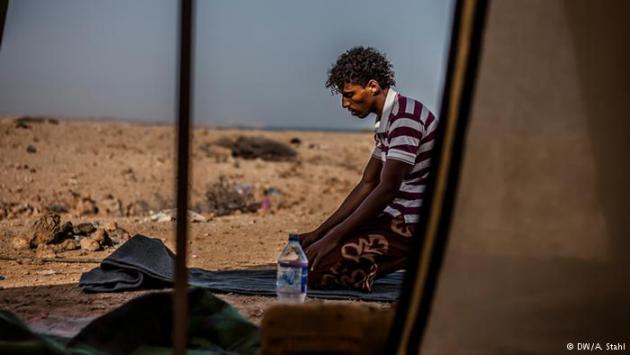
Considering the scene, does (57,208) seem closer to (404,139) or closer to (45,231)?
(45,231)

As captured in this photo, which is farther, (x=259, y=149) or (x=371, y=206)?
(x=259, y=149)

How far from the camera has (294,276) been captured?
4.99 metres

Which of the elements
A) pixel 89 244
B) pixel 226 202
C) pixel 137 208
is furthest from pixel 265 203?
pixel 89 244

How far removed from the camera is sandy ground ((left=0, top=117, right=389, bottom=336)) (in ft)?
18.1

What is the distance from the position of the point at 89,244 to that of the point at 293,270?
3.15 meters

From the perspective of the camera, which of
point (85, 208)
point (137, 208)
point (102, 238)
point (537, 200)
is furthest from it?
point (137, 208)

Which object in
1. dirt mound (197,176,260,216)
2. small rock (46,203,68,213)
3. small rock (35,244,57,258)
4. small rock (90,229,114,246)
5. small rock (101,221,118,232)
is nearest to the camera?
small rock (35,244,57,258)

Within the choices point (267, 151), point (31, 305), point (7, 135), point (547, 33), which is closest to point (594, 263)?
point (547, 33)

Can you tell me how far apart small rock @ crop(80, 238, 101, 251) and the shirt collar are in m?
3.06

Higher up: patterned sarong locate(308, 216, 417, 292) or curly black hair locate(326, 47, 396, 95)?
curly black hair locate(326, 47, 396, 95)

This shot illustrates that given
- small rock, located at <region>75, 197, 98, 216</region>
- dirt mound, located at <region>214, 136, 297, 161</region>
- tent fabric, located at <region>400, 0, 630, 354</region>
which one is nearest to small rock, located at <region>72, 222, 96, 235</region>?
small rock, located at <region>75, 197, 98, 216</region>

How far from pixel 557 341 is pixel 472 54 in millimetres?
981

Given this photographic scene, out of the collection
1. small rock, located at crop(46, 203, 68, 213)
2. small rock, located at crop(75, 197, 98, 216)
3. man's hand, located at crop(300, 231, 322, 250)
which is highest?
man's hand, located at crop(300, 231, 322, 250)

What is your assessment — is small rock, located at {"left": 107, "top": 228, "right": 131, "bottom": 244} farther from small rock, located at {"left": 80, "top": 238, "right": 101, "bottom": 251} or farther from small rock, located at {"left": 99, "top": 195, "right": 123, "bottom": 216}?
small rock, located at {"left": 99, "top": 195, "right": 123, "bottom": 216}
